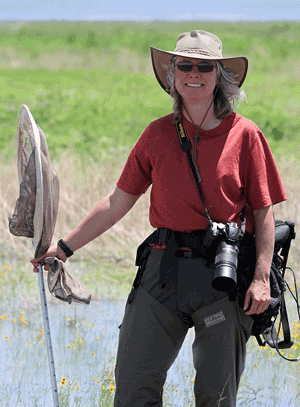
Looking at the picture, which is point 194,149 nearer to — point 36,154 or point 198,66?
point 198,66

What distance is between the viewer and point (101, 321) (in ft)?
18.9

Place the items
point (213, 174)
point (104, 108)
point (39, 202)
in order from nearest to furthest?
point (213, 174)
point (39, 202)
point (104, 108)

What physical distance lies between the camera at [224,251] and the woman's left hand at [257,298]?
88mm

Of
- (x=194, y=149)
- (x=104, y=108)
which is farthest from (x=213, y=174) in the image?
(x=104, y=108)

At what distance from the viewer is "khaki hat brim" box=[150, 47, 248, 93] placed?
3.00 meters

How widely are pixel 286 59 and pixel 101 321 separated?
48185 millimetres

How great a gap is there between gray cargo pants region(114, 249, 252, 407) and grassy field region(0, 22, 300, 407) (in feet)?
3.03

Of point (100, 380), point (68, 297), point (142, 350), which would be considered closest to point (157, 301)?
point (142, 350)

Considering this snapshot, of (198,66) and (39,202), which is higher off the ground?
(198,66)

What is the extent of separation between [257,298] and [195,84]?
0.86 m

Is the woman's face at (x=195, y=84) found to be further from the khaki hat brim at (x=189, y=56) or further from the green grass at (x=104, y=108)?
the green grass at (x=104, y=108)

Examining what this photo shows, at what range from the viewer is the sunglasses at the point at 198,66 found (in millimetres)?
2988

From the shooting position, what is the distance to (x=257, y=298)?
2.88 m

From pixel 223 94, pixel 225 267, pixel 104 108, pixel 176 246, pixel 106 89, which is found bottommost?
pixel 225 267
